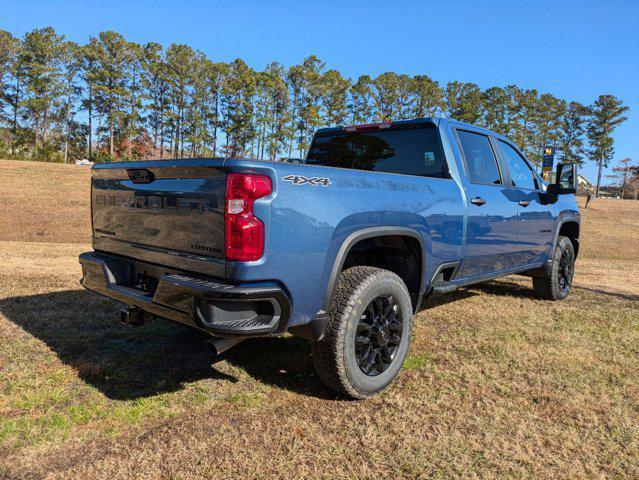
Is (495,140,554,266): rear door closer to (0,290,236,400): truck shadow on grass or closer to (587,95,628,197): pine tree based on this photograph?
(0,290,236,400): truck shadow on grass

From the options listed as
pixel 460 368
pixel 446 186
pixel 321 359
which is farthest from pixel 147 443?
pixel 446 186

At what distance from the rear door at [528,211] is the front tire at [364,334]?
226 cm

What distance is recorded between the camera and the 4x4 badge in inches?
100

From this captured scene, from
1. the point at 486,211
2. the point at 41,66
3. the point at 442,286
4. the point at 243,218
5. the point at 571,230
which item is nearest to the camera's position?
the point at 243,218

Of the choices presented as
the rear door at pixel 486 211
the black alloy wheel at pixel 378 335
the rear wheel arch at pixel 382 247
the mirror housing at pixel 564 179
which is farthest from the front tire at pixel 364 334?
the mirror housing at pixel 564 179

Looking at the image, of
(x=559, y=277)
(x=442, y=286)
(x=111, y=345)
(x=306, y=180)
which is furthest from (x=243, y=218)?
(x=559, y=277)

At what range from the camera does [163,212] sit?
9.27 ft

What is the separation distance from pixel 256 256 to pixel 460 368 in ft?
6.95

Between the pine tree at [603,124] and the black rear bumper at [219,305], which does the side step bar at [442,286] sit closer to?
the black rear bumper at [219,305]

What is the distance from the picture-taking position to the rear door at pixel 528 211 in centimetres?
492

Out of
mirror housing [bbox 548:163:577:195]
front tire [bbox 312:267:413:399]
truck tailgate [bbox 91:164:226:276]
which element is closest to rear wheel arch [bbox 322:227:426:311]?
front tire [bbox 312:267:413:399]

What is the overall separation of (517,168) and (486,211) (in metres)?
1.21

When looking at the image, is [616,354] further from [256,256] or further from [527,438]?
[256,256]

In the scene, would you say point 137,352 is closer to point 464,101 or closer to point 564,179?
point 564,179
